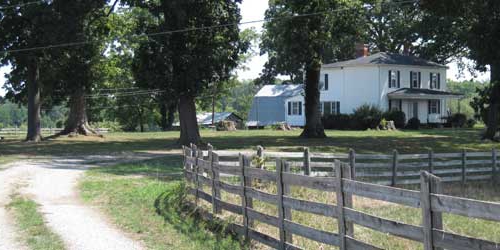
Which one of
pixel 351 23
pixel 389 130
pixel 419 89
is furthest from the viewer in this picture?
pixel 419 89

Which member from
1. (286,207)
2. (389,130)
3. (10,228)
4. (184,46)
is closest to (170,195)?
(10,228)

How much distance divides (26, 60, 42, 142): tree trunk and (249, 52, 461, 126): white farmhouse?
27911 mm

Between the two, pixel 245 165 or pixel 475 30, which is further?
pixel 475 30

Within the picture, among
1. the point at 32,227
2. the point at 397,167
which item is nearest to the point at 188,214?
the point at 32,227

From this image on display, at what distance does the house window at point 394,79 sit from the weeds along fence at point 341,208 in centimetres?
5083

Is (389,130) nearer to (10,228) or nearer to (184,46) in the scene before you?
(184,46)

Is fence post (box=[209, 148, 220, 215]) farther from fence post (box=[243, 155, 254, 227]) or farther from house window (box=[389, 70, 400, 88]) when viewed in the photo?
house window (box=[389, 70, 400, 88])

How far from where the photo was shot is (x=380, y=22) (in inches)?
3029

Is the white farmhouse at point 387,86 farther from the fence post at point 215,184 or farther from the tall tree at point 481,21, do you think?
the fence post at point 215,184

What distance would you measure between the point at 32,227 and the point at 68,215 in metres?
1.42

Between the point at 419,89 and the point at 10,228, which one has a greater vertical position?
the point at 419,89

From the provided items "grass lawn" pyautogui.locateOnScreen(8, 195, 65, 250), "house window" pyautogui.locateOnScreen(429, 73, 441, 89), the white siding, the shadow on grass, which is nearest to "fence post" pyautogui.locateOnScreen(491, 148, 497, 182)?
the shadow on grass

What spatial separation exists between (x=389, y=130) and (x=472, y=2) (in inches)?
998

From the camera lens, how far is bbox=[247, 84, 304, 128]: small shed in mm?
80188
